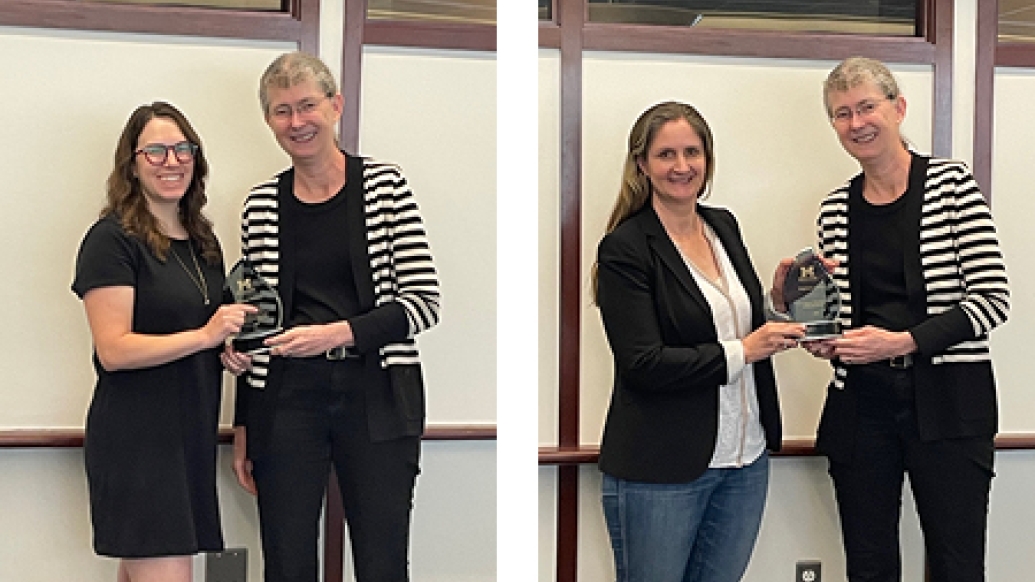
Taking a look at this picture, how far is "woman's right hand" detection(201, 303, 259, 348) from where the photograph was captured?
2.54ft

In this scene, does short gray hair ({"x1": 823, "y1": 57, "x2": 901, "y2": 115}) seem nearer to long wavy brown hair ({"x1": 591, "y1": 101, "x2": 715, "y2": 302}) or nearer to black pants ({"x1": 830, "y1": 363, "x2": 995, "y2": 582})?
long wavy brown hair ({"x1": 591, "y1": 101, "x2": 715, "y2": 302})

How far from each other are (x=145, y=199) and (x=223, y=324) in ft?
0.37

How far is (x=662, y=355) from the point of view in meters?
0.80

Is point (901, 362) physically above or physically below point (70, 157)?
below

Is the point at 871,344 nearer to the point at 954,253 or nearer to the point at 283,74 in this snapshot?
the point at 954,253

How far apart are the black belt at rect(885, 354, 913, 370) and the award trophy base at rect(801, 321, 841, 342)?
5 centimetres

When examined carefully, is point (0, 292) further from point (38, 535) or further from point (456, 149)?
point (456, 149)

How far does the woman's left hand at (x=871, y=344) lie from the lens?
2.61 ft

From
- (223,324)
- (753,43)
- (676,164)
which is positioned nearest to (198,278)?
(223,324)

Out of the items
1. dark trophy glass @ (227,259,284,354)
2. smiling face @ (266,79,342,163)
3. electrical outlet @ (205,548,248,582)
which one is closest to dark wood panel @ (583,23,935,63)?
smiling face @ (266,79,342,163)

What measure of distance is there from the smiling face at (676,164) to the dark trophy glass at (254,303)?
314 mm

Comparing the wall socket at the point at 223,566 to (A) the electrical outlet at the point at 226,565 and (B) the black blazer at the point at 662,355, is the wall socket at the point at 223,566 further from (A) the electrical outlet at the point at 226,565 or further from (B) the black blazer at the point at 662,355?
(B) the black blazer at the point at 662,355

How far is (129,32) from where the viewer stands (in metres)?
0.79

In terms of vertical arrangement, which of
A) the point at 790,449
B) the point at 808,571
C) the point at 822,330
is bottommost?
the point at 808,571
